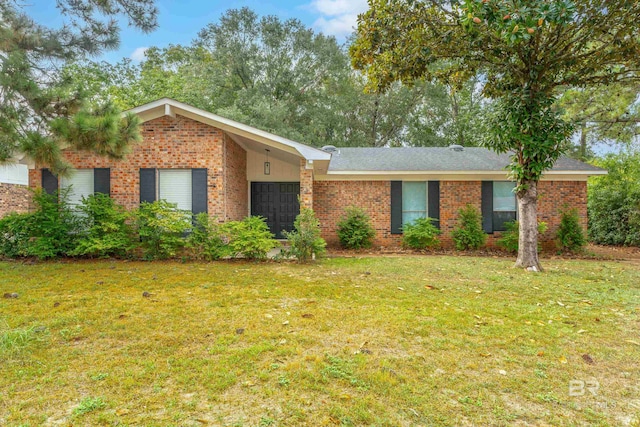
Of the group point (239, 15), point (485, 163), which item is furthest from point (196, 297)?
point (239, 15)

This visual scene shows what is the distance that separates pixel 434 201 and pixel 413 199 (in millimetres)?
646

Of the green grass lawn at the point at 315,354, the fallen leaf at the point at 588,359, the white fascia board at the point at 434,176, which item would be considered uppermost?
the white fascia board at the point at 434,176

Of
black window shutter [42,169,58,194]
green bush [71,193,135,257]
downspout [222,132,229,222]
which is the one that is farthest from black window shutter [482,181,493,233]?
black window shutter [42,169,58,194]

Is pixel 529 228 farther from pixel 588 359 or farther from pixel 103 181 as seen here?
pixel 103 181

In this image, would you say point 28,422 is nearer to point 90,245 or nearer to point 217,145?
point 90,245

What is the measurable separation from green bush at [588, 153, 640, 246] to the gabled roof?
37.5ft

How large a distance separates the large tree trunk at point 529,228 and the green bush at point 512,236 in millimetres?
2627

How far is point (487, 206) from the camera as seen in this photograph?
11.5 meters

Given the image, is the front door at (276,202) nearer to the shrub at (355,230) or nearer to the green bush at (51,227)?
the shrub at (355,230)

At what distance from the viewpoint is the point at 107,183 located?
29.7 ft

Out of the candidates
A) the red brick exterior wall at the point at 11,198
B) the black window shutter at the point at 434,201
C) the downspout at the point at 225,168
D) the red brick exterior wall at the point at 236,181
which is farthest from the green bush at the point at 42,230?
the black window shutter at the point at 434,201

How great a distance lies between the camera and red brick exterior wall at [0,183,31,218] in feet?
46.8

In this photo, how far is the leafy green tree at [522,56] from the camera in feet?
23.6

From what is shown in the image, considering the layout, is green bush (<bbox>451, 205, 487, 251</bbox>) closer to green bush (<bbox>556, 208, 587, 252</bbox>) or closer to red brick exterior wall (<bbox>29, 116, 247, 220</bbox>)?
green bush (<bbox>556, 208, 587, 252</bbox>)
